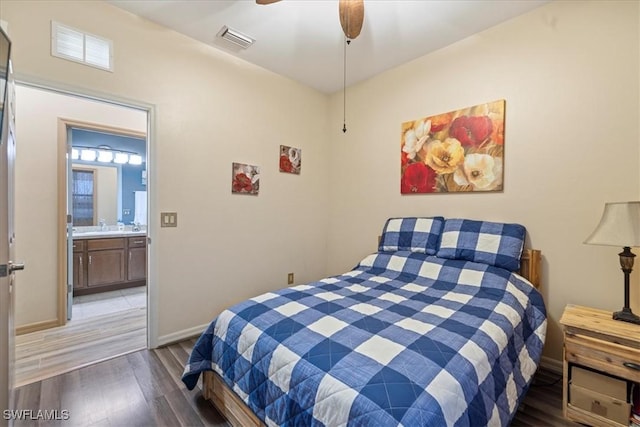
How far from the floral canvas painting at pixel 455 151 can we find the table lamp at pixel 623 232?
759 millimetres

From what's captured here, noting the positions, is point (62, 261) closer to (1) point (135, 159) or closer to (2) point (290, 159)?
(1) point (135, 159)

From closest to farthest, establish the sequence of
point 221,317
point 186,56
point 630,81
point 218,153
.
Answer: point 221,317 < point 630,81 < point 186,56 < point 218,153

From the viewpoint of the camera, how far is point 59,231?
2.83 m

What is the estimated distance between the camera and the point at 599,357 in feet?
4.94

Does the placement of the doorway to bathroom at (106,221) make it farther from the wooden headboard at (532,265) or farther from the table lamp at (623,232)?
the table lamp at (623,232)

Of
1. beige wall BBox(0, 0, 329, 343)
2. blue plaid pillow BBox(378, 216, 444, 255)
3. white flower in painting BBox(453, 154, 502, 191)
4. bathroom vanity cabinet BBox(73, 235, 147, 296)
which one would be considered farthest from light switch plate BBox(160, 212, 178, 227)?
white flower in painting BBox(453, 154, 502, 191)

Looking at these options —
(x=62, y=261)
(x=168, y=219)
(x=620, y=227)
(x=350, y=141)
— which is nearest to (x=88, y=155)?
(x=62, y=261)

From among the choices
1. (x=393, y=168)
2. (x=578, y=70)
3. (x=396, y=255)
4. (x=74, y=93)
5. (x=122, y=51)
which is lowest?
(x=396, y=255)

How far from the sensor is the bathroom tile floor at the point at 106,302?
318 cm

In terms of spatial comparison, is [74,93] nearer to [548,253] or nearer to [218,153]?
[218,153]

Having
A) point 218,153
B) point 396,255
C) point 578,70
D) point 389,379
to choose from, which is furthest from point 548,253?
point 218,153

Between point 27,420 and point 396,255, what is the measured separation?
8.60 ft

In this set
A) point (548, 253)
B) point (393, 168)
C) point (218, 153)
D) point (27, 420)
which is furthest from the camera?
point (393, 168)

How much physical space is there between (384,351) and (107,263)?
4193 mm
